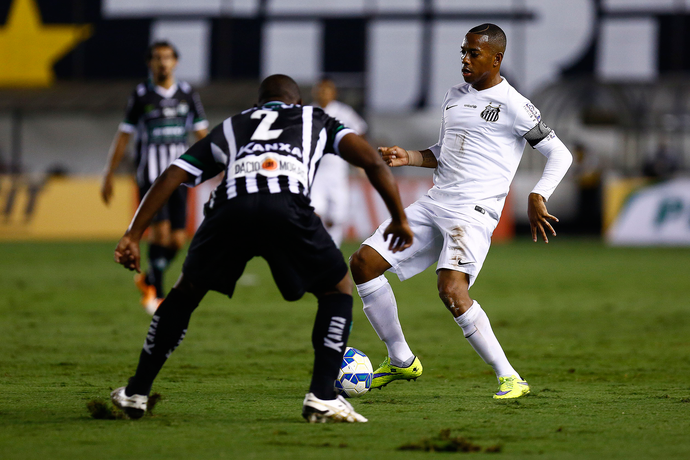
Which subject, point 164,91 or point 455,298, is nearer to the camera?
point 455,298

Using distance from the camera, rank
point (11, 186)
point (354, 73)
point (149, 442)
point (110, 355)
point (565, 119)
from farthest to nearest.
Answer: point (354, 73), point (565, 119), point (11, 186), point (110, 355), point (149, 442)

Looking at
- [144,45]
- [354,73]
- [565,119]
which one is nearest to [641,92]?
[565,119]

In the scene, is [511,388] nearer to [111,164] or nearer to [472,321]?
[472,321]

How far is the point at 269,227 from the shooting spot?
421 centimetres

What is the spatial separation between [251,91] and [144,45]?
500 centimetres

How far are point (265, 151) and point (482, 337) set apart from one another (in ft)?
5.63

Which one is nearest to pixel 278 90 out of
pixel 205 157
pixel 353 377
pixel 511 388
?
pixel 205 157

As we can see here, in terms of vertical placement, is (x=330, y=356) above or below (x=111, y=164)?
below

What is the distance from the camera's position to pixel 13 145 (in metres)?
25.6

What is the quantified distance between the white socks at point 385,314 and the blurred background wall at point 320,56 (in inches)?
766

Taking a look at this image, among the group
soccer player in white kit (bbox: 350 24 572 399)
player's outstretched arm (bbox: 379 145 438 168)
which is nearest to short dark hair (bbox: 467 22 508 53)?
soccer player in white kit (bbox: 350 24 572 399)

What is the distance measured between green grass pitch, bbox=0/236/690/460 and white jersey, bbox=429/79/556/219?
43.9 inches

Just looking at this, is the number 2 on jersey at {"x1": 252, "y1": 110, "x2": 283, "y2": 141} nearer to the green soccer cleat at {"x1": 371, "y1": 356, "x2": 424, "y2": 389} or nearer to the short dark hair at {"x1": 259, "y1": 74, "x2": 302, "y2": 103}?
the short dark hair at {"x1": 259, "y1": 74, "x2": 302, "y2": 103}

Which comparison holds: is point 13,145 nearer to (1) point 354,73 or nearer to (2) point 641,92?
(1) point 354,73
